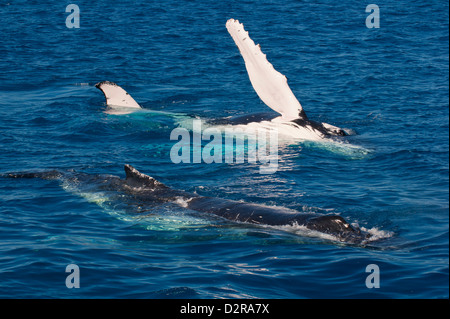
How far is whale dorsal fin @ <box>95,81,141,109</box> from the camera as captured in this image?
74.6 ft

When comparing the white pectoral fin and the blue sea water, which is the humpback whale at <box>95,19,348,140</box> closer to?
the white pectoral fin

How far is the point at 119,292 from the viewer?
1048 cm

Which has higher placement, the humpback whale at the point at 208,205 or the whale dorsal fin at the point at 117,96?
the whale dorsal fin at the point at 117,96

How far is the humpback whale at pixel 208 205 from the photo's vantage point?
12523mm

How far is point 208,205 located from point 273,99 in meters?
6.86

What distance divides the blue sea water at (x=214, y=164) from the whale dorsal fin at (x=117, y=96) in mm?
748

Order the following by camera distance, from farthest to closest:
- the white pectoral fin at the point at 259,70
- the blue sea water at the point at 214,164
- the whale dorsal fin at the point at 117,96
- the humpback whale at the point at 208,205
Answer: the whale dorsal fin at the point at 117,96
the white pectoral fin at the point at 259,70
the humpback whale at the point at 208,205
the blue sea water at the point at 214,164

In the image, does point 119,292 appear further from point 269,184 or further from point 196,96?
point 196,96

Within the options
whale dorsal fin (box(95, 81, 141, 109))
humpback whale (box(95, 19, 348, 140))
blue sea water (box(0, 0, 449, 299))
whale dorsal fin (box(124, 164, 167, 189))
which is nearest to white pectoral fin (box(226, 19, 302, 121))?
humpback whale (box(95, 19, 348, 140))

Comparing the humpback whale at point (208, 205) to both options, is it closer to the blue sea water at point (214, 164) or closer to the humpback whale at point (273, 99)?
the blue sea water at point (214, 164)

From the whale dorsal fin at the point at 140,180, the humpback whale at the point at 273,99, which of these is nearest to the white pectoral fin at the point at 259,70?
the humpback whale at the point at 273,99

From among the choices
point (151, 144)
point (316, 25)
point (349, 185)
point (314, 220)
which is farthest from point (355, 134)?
point (316, 25)

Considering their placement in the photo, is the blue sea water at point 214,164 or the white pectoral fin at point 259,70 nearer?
the blue sea water at point 214,164

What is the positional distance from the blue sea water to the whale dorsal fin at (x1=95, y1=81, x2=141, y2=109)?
748 mm
